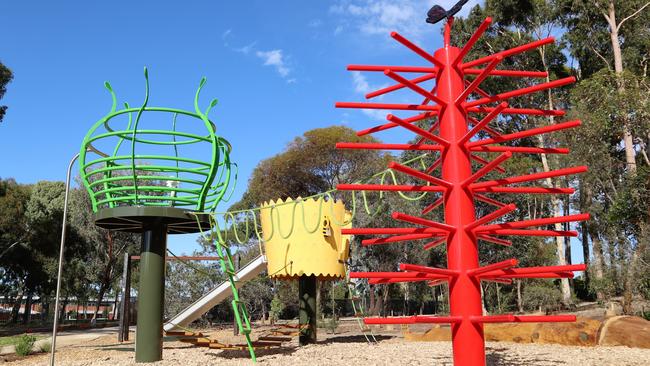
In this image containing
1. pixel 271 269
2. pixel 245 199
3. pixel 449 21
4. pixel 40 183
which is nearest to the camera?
pixel 449 21

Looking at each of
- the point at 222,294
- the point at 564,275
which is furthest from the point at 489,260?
Result: the point at 564,275

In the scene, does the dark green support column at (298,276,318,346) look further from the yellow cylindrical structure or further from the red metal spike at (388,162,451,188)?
the red metal spike at (388,162,451,188)

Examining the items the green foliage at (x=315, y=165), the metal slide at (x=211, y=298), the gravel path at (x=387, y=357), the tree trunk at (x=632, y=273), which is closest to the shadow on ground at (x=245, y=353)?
the gravel path at (x=387, y=357)

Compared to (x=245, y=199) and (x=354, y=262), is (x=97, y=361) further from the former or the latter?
(x=245, y=199)

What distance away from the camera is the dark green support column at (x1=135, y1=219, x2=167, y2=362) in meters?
8.96

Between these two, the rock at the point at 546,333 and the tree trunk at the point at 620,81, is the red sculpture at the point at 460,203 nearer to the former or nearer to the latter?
the rock at the point at 546,333

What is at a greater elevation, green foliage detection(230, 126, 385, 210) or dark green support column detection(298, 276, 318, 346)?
green foliage detection(230, 126, 385, 210)

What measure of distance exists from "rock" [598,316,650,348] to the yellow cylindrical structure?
19.7 ft

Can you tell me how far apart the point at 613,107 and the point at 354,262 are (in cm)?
2032

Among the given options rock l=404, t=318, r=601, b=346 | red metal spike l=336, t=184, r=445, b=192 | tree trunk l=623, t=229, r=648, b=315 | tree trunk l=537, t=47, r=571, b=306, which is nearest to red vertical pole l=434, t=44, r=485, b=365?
red metal spike l=336, t=184, r=445, b=192

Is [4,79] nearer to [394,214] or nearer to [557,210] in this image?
[394,214]

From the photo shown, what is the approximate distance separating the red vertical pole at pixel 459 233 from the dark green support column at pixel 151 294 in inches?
314

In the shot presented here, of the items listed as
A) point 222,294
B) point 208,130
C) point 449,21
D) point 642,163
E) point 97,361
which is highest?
point 642,163

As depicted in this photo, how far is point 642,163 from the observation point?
87.3 ft
